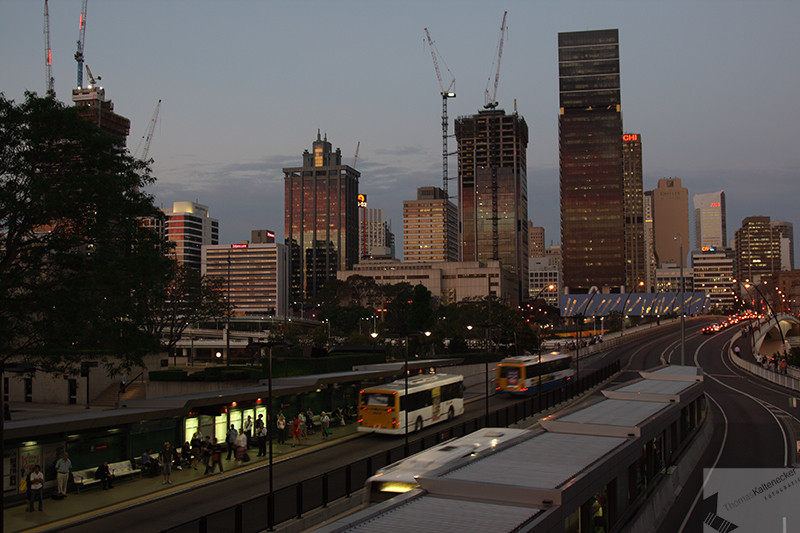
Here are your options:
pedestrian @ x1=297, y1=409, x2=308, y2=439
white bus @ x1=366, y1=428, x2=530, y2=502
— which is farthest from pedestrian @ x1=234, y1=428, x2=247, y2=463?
white bus @ x1=366, y1=428, x2=530, y2=502

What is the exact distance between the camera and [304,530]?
62.8 feet

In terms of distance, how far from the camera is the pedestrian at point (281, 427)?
108ft

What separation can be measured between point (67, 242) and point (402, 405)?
58.5 ft

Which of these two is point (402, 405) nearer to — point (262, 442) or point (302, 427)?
point (302, 427)

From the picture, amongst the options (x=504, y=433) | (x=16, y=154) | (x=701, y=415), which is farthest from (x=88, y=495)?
(x=701, y=415)

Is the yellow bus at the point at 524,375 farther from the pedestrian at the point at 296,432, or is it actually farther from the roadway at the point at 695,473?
the pedestrian at the point at 296,432

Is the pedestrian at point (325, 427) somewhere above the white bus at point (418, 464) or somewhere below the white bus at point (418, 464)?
below

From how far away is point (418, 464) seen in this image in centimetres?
1769

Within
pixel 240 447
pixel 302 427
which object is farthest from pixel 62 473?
pixel 302 427

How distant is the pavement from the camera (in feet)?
65.9

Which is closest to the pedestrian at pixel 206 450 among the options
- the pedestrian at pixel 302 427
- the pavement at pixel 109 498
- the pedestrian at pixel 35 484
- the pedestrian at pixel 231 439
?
the pavement at pixel 109 498

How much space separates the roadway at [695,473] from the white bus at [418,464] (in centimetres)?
589

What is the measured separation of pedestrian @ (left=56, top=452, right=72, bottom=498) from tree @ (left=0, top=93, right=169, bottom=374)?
443cm

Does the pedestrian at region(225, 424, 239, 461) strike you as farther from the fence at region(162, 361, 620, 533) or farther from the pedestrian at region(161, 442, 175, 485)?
the fence at region(162, 361, 620, 533)
